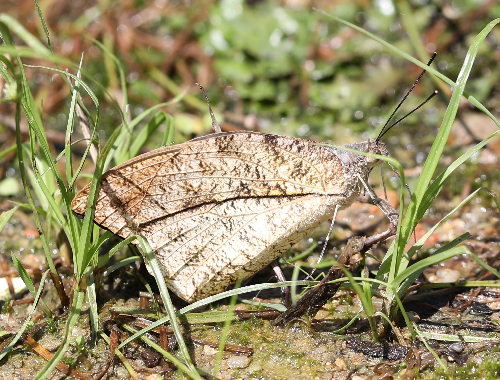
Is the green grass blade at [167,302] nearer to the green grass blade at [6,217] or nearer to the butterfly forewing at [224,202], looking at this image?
the butterfly forewing at [224,202]

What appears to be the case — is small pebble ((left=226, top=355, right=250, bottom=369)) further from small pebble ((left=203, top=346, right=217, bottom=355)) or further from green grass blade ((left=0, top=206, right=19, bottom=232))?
green grass blade ((left=0, top=206, right=19, bottom=232))

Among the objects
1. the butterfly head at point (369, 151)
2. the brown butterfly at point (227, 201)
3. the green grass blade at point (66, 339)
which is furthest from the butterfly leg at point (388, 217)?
the green grass blade at point (66, 339)

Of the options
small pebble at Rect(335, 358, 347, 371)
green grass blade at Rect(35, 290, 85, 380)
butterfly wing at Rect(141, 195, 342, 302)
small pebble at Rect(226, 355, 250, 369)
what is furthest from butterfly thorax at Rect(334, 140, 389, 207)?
green grass blade at Rect(35, 290, 85, 380)

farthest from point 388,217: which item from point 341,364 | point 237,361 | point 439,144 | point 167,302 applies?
point 167,302

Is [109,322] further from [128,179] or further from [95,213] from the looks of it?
[128,179]

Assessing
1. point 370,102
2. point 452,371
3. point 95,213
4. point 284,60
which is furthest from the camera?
point 284,60

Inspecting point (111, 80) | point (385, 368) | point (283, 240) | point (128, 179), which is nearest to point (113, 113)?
point (111, 80)

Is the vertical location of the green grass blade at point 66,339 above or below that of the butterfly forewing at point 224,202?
below
